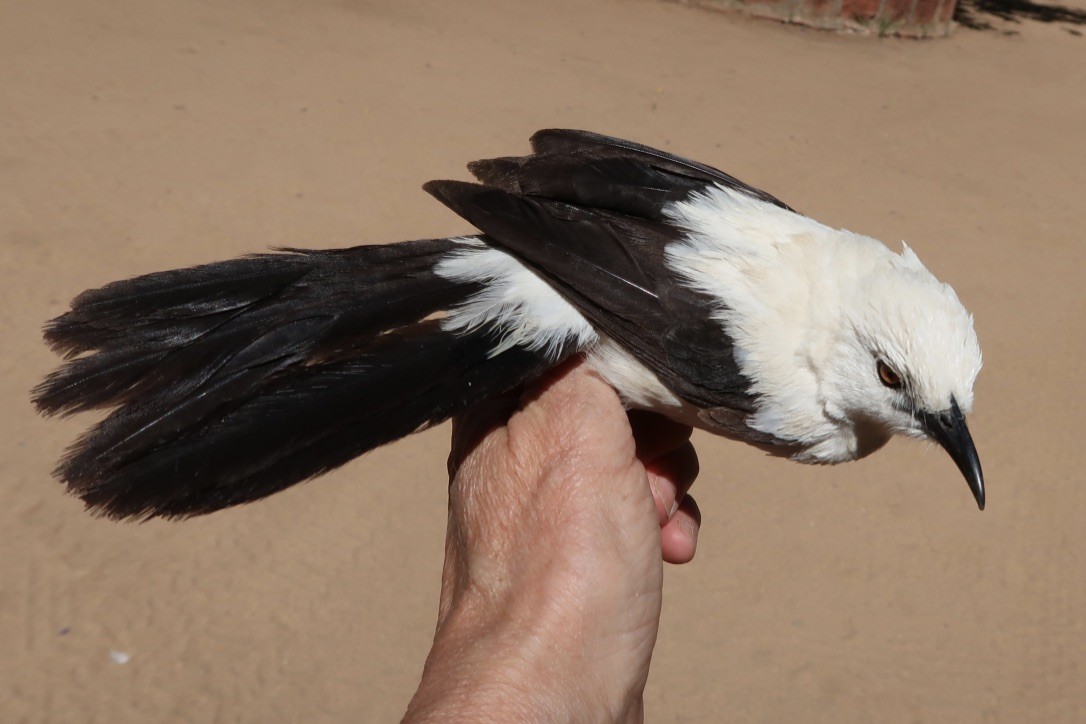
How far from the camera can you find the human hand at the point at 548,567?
4.78ft

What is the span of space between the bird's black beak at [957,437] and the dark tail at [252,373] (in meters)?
0.77

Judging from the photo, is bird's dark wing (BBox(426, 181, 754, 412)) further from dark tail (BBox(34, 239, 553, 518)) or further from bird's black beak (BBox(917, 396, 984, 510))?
bird's black beak (BBox(917, 396, 984, 510))

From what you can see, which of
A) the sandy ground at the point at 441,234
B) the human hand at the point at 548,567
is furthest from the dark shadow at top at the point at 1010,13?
the human hand at the point at 548,567

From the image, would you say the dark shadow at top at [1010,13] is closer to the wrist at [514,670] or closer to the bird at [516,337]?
the bird at [516,337]

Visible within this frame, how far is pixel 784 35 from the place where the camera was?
7.78 metres

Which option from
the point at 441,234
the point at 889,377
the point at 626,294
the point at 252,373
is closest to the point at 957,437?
the point at 889,377

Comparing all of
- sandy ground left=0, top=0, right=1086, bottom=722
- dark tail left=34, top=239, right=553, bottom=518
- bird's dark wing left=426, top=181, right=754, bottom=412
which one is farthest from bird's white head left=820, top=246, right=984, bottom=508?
sandy ground left=0, top=0, right=1086, bottom=722

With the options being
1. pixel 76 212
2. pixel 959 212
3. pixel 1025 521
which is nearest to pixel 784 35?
pixel 959 212

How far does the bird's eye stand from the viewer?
5.82 ft

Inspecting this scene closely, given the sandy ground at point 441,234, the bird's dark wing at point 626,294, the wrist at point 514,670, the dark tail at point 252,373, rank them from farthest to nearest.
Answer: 1. the sandy ground at point 441,234
2. the bird's dark wing at point 626,294
3. the dark tail at point 252,373
4. the wrist at point 514,670

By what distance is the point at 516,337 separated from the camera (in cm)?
182

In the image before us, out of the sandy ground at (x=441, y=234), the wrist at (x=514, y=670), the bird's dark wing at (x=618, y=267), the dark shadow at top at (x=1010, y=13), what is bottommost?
the sandy ground at (x=441, y=234)

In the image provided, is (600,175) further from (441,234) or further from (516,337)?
(441,234)

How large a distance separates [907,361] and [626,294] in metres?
0.55
